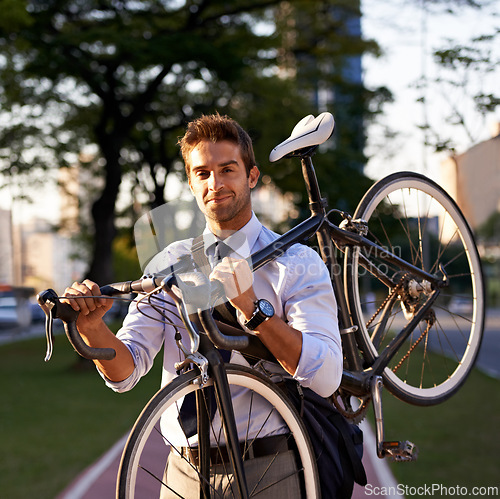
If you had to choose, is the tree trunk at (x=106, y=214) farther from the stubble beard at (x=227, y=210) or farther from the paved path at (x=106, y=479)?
the stubble beard at (x=227, y=210)

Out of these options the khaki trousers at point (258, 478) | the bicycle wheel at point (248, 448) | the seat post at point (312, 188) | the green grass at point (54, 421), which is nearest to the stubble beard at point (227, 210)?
the seat post at point (312, 188)

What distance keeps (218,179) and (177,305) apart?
0.50 metres

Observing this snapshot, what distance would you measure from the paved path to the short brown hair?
559 centimetres

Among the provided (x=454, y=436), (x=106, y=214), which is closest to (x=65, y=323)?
(x=454, y=436)

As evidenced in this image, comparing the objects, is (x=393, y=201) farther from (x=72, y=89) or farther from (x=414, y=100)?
(x=72, y=89)

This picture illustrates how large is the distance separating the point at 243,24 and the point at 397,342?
1482cm

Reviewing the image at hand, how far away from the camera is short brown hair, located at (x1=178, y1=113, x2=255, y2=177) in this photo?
7.09 ft

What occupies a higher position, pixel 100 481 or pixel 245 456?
pixel 245 456

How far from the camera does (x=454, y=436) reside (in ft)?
42.2

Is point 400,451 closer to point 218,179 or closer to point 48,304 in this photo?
point 218,179

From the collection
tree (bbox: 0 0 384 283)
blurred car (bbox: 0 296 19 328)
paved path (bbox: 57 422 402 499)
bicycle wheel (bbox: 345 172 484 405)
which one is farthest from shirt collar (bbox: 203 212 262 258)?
blurred car (bbox: 0 296 19 328)

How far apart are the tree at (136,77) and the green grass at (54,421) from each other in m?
2.93

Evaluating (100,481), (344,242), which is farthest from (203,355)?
(100,481)

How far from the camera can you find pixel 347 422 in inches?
93.3
